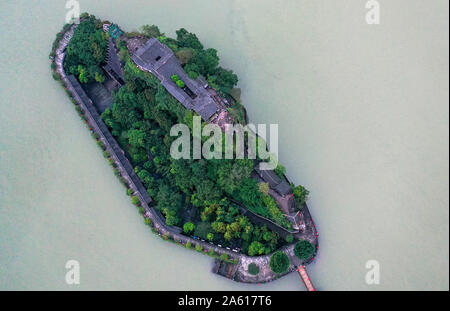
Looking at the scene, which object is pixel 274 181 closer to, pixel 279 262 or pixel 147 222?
pixel 279 262

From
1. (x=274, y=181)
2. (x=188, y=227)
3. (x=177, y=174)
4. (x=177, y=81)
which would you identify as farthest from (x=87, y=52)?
(x=274, y=181)

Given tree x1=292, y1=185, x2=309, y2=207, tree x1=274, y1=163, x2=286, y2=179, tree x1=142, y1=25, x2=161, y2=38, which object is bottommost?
tree x1=292, y1=185, x2=309, y2=207

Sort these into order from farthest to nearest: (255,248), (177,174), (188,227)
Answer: (177,174)
(188,227)
(255,248)

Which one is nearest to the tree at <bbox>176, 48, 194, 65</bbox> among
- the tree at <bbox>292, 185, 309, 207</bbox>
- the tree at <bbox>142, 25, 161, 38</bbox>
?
the tree at <bbox>142, 25, 161, 38</bbox>

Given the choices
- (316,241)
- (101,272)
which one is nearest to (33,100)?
(101,272)

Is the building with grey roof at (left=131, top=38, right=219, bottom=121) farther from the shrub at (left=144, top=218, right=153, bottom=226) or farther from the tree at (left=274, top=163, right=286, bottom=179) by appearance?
the shrub at (left=144, top=218, right=153, bottom=226)

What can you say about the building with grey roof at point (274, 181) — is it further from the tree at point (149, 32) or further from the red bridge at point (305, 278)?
the tree at point (149, 32)
